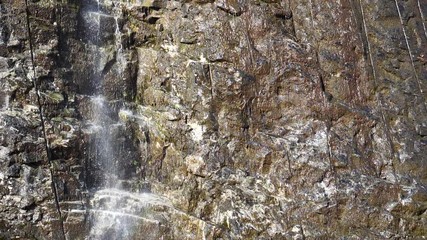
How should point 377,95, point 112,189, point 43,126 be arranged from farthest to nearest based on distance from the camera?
point 377,95 < point 112,189 < point 43,126

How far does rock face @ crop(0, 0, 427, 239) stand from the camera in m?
7.79

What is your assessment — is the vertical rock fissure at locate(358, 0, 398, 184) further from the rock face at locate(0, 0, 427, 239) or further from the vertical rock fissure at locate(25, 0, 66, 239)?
the vertical rock fissure at locate(25, 0, 66, 239)

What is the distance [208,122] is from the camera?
823 centimetres

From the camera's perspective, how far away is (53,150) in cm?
778

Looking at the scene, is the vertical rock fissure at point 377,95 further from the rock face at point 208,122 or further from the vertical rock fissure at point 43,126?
the vertical rock fissure at point 43,126

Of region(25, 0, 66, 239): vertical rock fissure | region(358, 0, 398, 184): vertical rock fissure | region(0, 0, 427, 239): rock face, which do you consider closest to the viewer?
region(25, 0, 66, 239): vertical rock fissure

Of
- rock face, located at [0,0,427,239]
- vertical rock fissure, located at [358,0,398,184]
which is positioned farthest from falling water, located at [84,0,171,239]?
vertical rock fissure, located at [358,0,398,184]

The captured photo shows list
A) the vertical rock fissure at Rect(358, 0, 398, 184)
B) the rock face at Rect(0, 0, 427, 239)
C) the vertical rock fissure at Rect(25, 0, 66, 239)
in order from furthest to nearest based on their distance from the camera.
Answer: the vertical rock fissure at Rect(358, 0, 398, 184), the rock face at Rect(0, 0, 427, 239), the vertical rock fissure at Rect(25, 0, 66, 239)

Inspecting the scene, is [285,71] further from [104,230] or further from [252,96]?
[104,230]

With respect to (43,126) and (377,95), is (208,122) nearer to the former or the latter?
(43,126)

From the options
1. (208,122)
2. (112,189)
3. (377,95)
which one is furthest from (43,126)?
(377,95)

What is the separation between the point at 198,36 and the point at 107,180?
2.39m

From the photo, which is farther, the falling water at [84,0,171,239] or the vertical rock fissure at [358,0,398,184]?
the vertical rock fissure at [358,0,398,184]

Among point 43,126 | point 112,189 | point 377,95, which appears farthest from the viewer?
point 377,95
